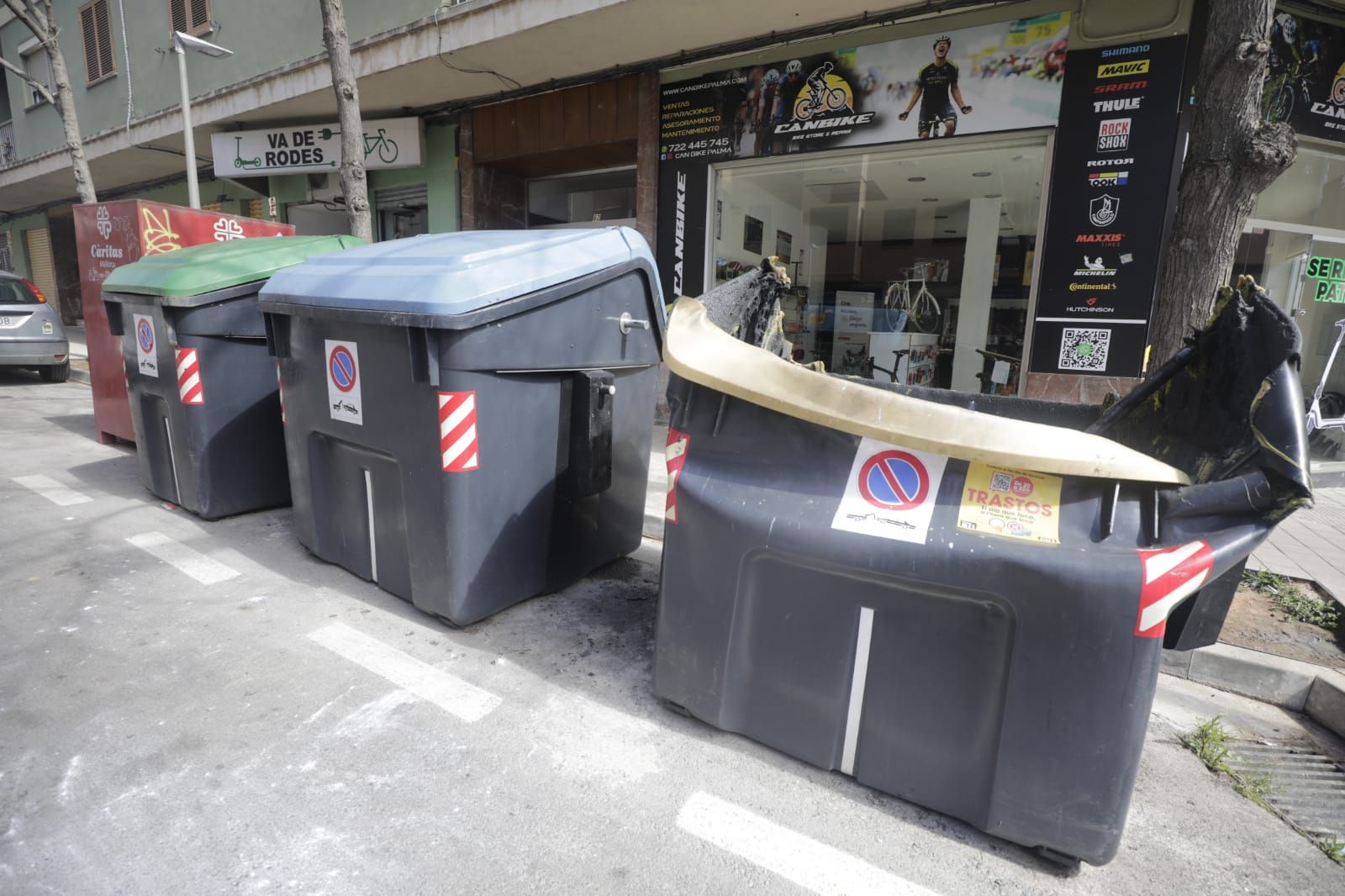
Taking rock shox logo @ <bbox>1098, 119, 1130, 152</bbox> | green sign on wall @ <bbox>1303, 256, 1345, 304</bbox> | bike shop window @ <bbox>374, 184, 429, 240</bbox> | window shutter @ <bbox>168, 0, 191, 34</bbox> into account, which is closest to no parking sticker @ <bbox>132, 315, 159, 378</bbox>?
bike shop window @ <bbox>374, 184, 429, 240</bbox>

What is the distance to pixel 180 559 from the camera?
3643mm

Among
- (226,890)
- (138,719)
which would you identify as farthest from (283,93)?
(226,890)

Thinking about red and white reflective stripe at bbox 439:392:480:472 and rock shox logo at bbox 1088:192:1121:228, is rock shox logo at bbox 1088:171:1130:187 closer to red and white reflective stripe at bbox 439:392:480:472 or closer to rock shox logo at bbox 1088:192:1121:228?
rock shox logo at bbox 1088:192:1121:228

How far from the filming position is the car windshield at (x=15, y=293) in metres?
8.89

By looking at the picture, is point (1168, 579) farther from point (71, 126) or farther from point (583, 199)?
point (71, 126)

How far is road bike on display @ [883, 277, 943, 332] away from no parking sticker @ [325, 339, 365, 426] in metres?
6.41

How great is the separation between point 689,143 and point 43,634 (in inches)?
273

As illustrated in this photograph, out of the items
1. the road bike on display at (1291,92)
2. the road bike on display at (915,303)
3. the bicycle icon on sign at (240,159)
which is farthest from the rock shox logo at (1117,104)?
the bicycle icon on sign at (240,159)

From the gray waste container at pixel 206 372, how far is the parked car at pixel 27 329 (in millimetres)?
6686

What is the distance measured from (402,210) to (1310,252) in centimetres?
1163

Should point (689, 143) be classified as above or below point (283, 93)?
below

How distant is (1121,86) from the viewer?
17.7 ft

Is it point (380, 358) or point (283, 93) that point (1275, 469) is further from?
point (283, 93)

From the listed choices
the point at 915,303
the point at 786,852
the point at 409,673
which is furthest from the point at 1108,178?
the point at 409,673
